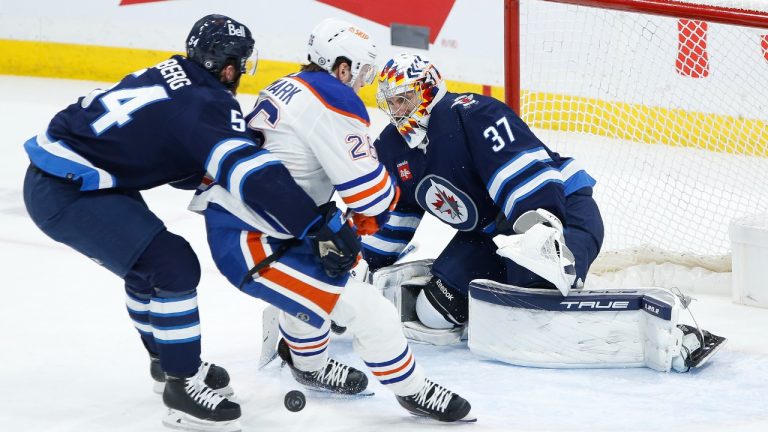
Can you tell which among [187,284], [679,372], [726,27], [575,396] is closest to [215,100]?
[187,284]

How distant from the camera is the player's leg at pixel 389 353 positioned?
8.59 ft

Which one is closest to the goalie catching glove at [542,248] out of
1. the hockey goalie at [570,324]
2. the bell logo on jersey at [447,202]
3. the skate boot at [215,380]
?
the hockey goalie at [570,324]

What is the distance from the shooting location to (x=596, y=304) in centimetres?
302

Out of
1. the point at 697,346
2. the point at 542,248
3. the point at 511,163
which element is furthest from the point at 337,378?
the point at 697,346

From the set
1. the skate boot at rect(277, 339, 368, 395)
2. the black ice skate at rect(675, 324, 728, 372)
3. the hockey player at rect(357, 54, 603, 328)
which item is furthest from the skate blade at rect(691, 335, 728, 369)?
the skate boot at rect(277, 339, 368, 395)

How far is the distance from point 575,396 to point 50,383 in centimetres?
136

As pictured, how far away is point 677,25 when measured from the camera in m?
4.34

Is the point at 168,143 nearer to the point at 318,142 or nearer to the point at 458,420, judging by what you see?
the point at 318,142

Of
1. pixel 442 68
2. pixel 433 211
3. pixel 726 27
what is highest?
pixel 726 27

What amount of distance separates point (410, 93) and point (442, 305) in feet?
2.03

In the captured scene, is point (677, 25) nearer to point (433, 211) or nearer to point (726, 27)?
point (726, 27)

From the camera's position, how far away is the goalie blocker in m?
3.01

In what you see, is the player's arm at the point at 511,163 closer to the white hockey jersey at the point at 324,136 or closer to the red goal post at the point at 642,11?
the white hockey jersey at the point at 324,136

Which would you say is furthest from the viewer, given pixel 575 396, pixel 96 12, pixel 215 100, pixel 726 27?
pixel 96 12
